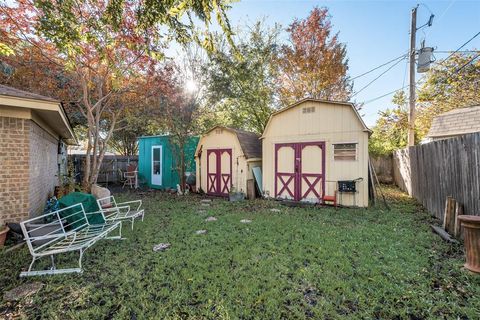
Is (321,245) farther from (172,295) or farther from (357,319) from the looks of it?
(172,295)

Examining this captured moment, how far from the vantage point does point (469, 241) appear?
120 inches

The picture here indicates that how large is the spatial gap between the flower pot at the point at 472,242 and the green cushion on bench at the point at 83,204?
586cm

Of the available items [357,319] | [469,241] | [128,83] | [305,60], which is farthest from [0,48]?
[305,60]

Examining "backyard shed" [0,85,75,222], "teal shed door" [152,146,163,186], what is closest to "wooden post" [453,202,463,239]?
"backyard shed" [0,85,75,222]

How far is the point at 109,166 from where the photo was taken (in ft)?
45.5

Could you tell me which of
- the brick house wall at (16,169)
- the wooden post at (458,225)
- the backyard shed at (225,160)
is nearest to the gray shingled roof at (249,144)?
the backyard shed at (225,160)

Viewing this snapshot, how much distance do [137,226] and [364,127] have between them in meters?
6.95

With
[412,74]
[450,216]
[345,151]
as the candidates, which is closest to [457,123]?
[412,74]

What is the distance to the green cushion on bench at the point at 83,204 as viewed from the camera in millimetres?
3947

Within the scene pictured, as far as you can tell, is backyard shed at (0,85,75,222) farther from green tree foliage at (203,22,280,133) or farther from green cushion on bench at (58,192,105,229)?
green tree foliage at (203,22,280,133)

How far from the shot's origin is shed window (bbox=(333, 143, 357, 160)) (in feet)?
23.5

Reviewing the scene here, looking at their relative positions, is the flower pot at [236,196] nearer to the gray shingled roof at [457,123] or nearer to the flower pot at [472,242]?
the flower pot at [472,242]

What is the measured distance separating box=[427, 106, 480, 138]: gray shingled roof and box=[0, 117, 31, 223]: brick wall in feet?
51.4

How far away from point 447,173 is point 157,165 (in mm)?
11486
